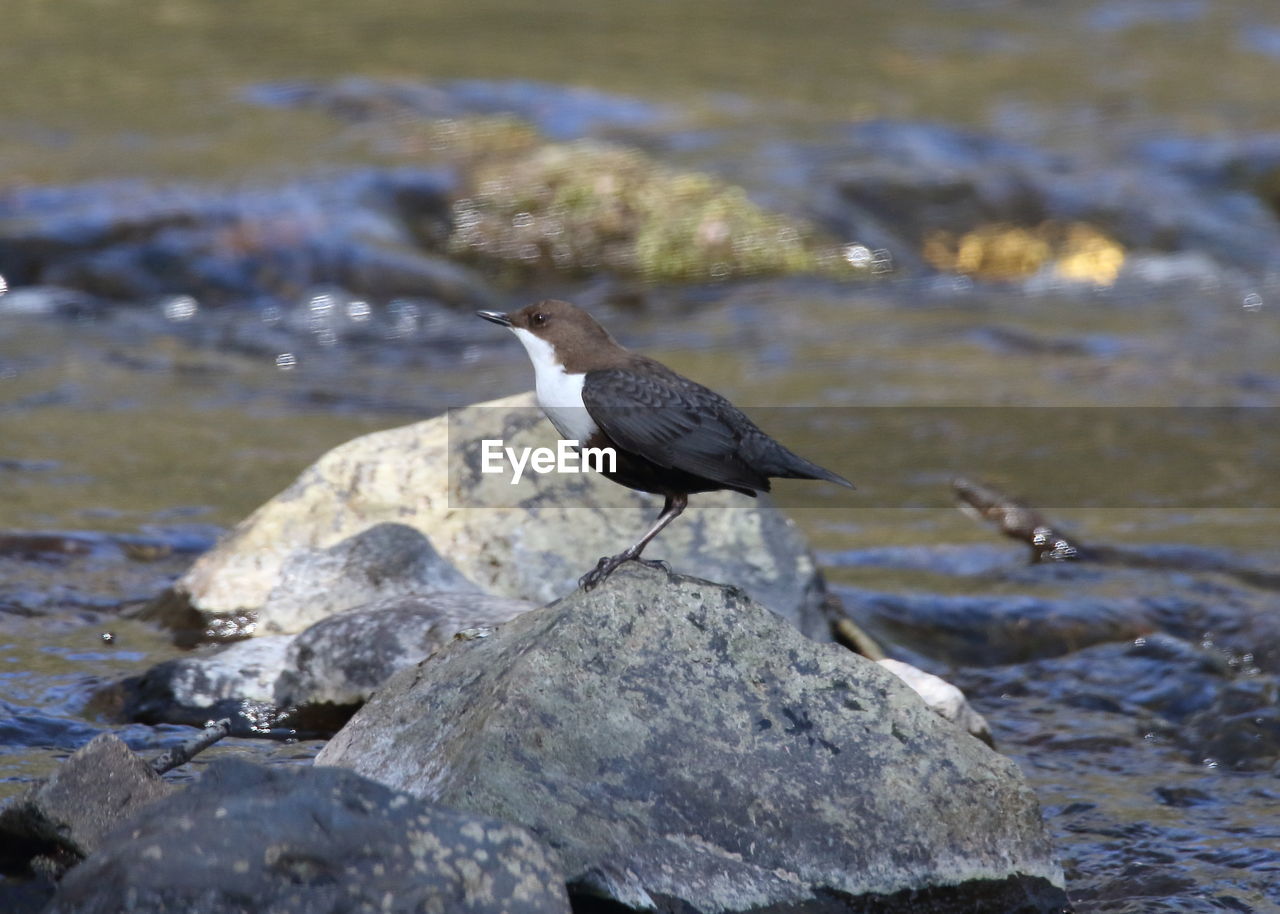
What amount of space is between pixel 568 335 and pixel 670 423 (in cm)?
40

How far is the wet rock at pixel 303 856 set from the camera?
2781mm

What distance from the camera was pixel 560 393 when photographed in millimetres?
→ 3945

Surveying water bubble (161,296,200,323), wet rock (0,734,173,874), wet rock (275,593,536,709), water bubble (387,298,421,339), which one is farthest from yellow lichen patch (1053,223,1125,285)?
wet rock (0,734,173,874)

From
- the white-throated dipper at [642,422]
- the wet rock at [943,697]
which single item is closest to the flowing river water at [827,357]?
the wet rock at [943,697]

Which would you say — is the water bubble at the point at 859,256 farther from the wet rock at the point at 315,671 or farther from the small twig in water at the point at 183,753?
the small twig in water at the point at 183,753

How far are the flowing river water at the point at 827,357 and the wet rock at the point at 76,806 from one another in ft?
1.96

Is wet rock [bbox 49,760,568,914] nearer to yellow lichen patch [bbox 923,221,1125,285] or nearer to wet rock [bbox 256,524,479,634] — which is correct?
wet rock [bbox 256,524,479,634]

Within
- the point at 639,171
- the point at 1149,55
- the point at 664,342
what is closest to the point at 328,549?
the point at 664,342

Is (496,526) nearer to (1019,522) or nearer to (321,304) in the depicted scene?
(1019,522)

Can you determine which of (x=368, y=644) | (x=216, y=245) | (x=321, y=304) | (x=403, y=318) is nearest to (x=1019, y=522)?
(x=368, y=644)

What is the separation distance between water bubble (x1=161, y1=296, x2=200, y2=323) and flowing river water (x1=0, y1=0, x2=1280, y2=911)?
0.03m

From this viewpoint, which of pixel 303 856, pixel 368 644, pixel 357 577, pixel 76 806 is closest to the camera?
pixel 303 856

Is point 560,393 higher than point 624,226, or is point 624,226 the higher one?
point 560,393

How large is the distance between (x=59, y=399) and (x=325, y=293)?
253cm
